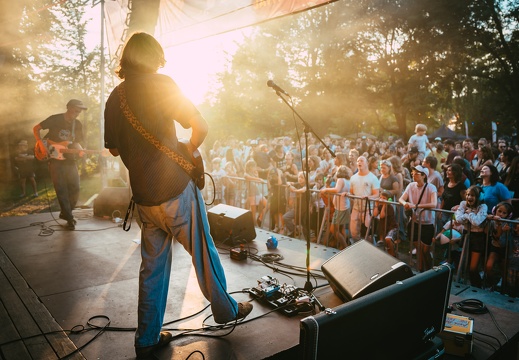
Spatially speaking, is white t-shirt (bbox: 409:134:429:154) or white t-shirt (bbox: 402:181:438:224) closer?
white t-shirt (bbox: 402:181:438:224)

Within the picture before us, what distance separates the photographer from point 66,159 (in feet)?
19.2

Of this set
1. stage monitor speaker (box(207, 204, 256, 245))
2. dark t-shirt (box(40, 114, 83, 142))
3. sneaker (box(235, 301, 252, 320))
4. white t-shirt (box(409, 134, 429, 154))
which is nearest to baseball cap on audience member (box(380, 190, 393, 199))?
stage monitor speaker (box(207, 204, 256, 245))

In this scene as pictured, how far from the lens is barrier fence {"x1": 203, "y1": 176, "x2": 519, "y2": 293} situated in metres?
4.53

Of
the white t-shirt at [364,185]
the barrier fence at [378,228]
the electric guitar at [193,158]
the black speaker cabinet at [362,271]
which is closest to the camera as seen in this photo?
the electric guitar at [193,158]

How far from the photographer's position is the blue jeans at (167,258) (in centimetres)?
241

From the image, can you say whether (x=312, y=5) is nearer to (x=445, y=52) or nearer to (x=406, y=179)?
(x=406, y=179)

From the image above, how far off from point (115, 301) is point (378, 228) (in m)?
4.31

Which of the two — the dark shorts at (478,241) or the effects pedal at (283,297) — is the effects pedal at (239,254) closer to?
the effects pedal at (283,297)

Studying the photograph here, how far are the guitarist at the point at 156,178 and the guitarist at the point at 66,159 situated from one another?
3.79 metres

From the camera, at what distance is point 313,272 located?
13.2ft

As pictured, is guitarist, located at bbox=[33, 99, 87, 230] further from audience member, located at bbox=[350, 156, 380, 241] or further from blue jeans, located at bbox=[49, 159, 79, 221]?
audience member, located at bbox=[350, 156, 380, 241]

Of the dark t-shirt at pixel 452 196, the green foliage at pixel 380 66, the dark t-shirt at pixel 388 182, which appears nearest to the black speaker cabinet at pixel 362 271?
the dark t-shirt at pixel 452 196

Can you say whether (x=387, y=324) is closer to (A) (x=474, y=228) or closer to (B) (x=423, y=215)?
(A) (x=474, y=228)

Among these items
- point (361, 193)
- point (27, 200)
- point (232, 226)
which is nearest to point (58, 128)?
point (232, 226)
